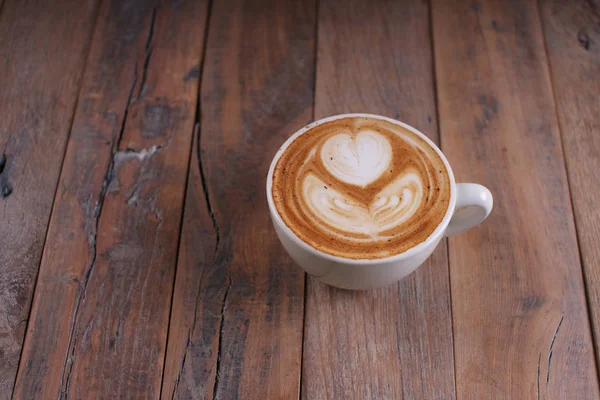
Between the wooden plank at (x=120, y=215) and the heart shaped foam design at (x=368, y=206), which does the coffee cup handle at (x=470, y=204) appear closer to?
the heart shaped foam design at (x=368, y=206)

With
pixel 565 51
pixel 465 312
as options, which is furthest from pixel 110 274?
pixel 565 51

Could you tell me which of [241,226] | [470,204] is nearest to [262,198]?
[241,226]

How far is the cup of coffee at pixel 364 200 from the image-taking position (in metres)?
0.89

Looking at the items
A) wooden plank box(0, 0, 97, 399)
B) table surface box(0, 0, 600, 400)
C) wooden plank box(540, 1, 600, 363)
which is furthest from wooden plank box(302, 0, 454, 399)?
wooden plank box(0, 0, 97, 399)

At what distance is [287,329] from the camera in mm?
1008

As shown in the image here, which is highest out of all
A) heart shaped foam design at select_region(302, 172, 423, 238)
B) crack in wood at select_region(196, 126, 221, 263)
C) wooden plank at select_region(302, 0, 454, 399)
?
heart shaped foam design at select_region(302, 172, 423, 238)

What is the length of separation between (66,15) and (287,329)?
0.78 meters

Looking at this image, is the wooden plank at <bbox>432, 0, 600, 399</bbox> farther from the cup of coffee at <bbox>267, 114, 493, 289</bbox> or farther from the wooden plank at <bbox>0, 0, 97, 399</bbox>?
the wooden plank at <bbox>0, 0, 97, 399</bbox>

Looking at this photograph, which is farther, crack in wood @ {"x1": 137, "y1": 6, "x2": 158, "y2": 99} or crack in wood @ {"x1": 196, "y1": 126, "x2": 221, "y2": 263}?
crack in wood @ {"x1": 137, "y1": 6, "x2": 158, "y2": 99}

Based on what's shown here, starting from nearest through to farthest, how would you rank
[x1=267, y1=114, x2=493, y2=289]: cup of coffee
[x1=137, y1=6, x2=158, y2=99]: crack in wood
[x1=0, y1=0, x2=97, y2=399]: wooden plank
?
1. [x1=267, y1=114, x2=493, y2=289]: cup of coffee
2. [x1=0, y1=0, x2=97, y2=399]: wooden plank
3. [x1=137, y1=6, x2=158, y2=99]: crack in wood

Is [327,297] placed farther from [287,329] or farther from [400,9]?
[400,9]


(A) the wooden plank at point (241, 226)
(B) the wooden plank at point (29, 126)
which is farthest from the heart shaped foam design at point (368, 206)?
(B) the wooden plank at point (29, 126)

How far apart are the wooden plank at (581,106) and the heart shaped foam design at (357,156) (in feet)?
1.21

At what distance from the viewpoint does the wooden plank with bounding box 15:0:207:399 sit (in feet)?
3.21
